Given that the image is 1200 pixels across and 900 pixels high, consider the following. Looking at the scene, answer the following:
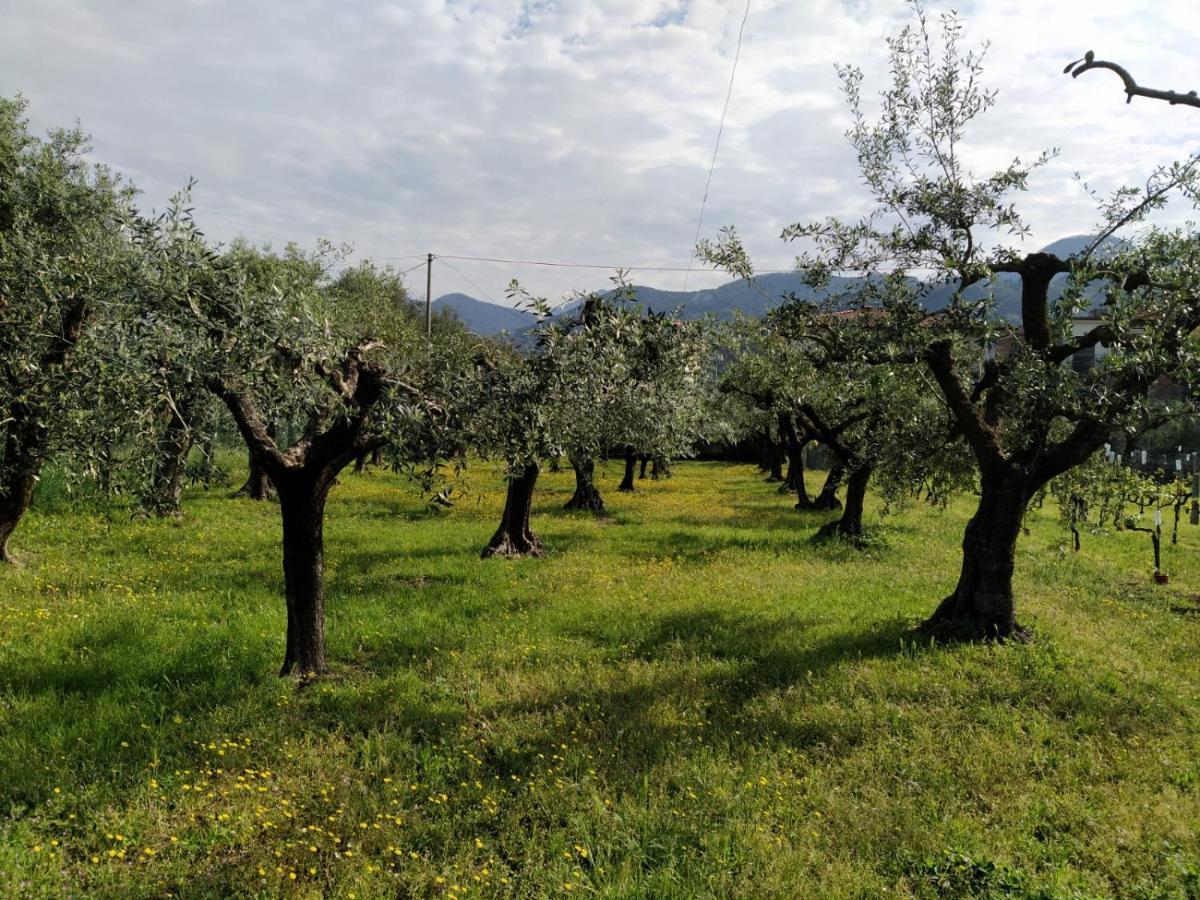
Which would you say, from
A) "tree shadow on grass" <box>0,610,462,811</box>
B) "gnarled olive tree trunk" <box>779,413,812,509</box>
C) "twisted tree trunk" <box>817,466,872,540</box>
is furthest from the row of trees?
"gnarled olive tree trunk" <box>779,413,812,509</box>

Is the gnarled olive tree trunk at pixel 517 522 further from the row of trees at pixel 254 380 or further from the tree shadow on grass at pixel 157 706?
the tree shadow on grass at pixel 157 706

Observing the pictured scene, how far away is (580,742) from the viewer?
837cm

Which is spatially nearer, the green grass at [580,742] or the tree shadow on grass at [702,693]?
the green grass at [580,742]

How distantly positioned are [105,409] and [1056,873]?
10.5 metres

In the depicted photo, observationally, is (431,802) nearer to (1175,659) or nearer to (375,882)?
(375,882)

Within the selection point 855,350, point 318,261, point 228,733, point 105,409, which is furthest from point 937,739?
point 318,261

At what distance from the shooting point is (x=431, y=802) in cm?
712

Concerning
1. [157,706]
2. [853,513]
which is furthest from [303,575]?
[853,513]

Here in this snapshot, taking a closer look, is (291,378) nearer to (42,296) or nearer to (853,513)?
(42,296)

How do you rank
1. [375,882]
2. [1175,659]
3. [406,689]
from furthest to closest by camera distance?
1. [1175,659]
2. [406,689]
3. [375,882]

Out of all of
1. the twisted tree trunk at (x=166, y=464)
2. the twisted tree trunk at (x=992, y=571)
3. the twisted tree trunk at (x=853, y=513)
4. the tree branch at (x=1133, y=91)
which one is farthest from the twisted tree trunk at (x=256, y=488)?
the tree branch at (x=1133, y=91)

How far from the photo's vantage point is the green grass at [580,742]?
6.16 m

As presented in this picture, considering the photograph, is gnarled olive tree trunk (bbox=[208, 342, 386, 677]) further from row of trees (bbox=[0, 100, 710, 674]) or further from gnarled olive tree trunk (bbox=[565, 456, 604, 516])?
gnarled olive tree trunk (bbox=[565, 456, 604, 516])

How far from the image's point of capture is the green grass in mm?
6156
